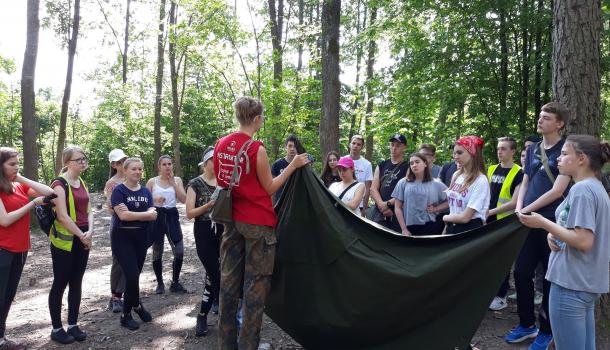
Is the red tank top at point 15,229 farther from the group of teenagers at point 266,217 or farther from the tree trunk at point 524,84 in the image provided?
the tree trunk at point 524,84

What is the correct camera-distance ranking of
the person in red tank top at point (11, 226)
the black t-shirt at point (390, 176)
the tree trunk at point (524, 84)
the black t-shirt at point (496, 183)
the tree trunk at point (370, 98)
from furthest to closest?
the tree trunk at point (370, 98)
the tree trunk at point (524, 84)
the black t-shirt at point (390, 176)
the black t-shirt at point (496, 183)
the person in red tank top at point (11, 226)

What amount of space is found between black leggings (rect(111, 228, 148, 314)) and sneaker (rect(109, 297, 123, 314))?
0.59 metres

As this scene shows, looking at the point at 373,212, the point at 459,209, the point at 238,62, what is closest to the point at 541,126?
the point at 459,209

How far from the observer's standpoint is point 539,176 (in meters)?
4.02

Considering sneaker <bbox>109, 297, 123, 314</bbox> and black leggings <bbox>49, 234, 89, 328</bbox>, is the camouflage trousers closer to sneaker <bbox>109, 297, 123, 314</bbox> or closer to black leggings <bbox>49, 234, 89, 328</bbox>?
black leggings <bbox>49, 234, 89, 328</bbox>

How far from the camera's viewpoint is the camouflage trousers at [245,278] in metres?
3.53

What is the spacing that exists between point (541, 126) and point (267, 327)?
3606 mm

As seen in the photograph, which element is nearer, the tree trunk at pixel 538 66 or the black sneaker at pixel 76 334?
the black sneaker at pixel 76 334

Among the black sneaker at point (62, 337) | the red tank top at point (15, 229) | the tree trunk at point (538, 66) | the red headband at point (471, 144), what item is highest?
the tree trunk at point (538, 66)

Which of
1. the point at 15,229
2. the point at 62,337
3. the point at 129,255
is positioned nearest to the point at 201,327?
the point at 129,255

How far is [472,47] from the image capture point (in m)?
9.34

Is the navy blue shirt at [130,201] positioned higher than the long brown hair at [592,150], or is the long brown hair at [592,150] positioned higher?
the long brown hair at [592,150]

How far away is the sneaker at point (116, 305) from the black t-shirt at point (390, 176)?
3.82m

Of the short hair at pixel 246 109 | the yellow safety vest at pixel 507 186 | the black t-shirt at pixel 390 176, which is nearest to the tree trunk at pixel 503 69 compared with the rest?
the black t-shirt at pixel 390 176
